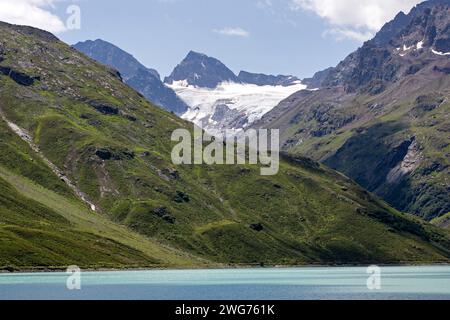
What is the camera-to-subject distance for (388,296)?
131 meters

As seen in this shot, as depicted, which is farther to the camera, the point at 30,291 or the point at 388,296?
the point at 30,291

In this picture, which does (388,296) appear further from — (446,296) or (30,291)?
(30,291)
